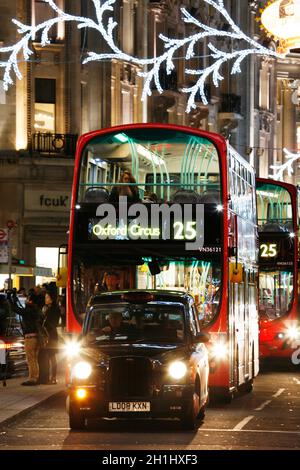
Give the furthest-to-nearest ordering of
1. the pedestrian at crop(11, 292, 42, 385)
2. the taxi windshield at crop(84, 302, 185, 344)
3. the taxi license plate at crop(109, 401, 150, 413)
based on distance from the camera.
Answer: the pedestrian at crop(11, 292, 42, 385) → the taxi windshield at crop(84, 302, 185, 344) → the taxi license plate at crop(109, 401, 150, 413)

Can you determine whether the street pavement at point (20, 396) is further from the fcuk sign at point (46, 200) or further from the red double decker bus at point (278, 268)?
the fcuk sign at point (46, 200)

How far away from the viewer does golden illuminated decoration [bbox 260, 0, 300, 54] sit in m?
24.1

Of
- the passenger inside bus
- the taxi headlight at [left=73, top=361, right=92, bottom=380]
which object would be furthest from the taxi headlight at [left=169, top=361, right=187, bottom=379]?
the passenger inside bus

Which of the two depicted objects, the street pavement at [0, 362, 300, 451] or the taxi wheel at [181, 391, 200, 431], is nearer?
the street pavement at [0, 362, 300, 451]

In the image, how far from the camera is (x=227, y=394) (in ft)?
71.4

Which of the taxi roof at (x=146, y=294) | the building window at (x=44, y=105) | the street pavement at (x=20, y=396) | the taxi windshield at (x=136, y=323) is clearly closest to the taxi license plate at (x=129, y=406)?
the taxi windshield at (x=136, y=323)

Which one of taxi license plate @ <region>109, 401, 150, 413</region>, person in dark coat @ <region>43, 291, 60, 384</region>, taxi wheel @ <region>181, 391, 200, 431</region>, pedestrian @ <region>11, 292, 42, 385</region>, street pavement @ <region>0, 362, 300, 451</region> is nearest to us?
street pavement @ <region>0, 362, 300, 451</region>

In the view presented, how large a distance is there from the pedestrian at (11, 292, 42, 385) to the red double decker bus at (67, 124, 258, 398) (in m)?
3.34

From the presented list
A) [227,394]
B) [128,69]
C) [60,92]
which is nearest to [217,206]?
[227,394]

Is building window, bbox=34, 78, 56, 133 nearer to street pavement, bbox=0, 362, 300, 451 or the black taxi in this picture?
street pavement, bbox=0, 362, 300, 451

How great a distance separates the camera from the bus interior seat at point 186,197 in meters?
21.3

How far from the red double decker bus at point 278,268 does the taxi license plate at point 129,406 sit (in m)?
15.6
